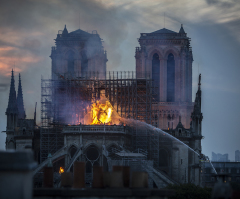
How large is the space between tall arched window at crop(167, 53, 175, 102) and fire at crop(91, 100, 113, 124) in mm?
17963

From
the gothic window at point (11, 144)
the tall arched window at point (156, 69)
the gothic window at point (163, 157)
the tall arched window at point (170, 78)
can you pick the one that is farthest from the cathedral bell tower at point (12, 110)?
the tall arched window at point (170, 78)

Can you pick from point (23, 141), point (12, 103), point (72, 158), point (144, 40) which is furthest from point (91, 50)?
point (72, 158)

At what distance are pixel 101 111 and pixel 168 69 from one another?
19.0 m

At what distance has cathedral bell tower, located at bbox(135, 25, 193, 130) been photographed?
300 ft

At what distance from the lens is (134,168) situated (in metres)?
62.7

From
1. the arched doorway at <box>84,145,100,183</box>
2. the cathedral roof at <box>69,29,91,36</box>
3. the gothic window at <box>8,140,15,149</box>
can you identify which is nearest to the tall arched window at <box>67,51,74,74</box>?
the cathedral roof at <box>69,29,91,36</box>

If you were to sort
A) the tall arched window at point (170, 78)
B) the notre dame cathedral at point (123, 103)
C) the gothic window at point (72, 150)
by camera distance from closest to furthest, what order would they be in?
the gothic window at point (72, 150), the notre dame cathedral at point (123, 103), the tall arched window at point (170, 78)

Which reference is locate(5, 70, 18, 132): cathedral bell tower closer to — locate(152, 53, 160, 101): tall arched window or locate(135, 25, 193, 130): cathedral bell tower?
locate(135, 25, 193, 130): cathedral bell tower

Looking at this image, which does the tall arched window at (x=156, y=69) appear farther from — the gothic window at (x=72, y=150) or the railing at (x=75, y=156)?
the railing at (x=75, y=156)

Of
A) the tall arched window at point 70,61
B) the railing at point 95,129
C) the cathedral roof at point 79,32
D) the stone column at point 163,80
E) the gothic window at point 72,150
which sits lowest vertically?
the gothic window at point 72,150

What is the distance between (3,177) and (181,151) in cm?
6251

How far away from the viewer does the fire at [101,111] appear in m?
78.3

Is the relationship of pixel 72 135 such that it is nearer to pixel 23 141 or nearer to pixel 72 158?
pixel 72 158

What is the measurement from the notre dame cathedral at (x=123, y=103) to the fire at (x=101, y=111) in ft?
3.06
